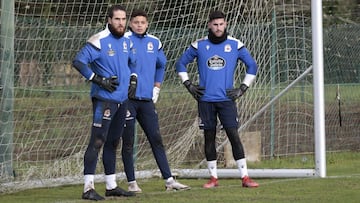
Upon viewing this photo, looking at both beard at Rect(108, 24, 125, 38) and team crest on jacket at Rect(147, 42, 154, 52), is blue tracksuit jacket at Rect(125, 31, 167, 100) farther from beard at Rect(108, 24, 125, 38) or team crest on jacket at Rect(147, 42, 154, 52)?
beard at Rect(108, 24, 125, 38)

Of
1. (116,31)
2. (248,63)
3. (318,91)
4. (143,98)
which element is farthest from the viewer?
(318,91)

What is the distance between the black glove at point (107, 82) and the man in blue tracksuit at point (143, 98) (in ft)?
2.37

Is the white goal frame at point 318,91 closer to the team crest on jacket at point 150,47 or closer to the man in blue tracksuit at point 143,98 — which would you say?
the man in blue tracksuit at point 143,98

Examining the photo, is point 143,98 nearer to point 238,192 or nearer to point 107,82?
point 107,82

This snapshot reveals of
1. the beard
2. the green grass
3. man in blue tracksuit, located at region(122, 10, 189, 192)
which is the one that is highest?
the beard

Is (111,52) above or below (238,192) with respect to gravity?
above

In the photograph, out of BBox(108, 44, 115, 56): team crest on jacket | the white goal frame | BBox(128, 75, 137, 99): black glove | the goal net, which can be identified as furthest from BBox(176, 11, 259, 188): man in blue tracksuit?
BBox(108, 44, 115, 56): team crest on jacket

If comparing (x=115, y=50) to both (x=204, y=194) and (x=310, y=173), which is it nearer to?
(x=204, y=194)

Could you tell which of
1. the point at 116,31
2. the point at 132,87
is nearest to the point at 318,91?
the point at 132,87

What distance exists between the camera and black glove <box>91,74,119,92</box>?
10453 mm

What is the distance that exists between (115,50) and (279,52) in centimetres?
379

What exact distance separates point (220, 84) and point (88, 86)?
2.87m

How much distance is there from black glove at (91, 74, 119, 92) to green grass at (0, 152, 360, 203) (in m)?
1.20

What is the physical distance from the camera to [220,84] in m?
11.8
